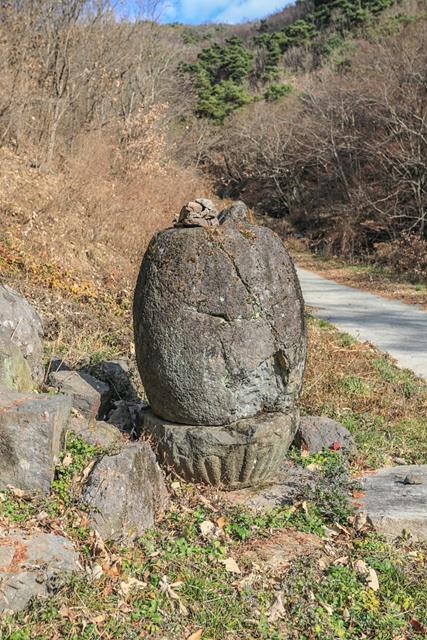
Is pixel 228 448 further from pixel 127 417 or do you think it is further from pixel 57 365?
pixel 57 365

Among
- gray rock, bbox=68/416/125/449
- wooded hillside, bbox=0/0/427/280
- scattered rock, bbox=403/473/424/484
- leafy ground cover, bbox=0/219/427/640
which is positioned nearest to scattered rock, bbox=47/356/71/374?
gray rock, bbox=68/416/125/449

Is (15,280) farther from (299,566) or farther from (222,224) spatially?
(299,566)

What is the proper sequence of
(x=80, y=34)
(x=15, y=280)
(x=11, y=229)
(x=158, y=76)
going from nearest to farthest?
(x=15, y=280) < (x=11, y=229) < (x=80, y=34) < (x=158, y=76)

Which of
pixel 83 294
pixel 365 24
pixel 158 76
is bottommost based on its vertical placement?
pixel 83 294

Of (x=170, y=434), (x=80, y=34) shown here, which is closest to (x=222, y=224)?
(x=170, y=434)

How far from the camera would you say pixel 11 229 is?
979 centimetres

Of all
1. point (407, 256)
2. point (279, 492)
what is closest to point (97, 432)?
point (279, 492)

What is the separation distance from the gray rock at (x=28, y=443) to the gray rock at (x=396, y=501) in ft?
7.06

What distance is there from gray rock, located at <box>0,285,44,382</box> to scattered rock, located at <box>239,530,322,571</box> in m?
2.42

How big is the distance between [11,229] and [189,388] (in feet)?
21.9

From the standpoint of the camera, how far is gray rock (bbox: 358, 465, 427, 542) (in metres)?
4.06

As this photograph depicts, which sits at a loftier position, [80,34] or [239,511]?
[80,34]

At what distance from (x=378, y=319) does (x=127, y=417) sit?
22.9 ft

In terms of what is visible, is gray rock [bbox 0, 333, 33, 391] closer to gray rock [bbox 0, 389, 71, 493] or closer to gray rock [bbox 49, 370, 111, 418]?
gray rock [bbox 49, 370, 111, 418]
